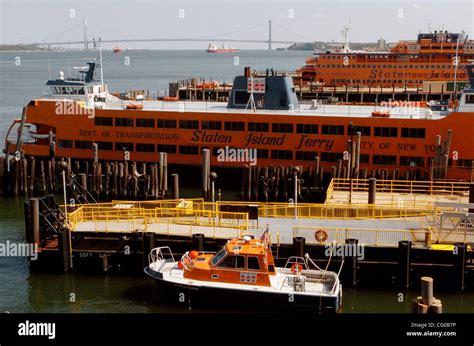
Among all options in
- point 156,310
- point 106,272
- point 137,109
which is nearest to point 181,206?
point 106,272

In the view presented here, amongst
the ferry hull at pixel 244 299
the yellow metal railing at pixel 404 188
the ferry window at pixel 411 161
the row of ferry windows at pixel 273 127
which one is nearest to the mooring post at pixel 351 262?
the ferry hull at pixel 244 299

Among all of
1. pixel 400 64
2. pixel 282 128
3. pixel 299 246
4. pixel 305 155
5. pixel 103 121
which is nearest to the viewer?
pixel 299 246

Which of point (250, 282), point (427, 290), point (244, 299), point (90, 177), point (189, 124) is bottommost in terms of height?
point (244, 299)

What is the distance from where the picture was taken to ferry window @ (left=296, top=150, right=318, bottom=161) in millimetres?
46688

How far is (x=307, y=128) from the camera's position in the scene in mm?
46438

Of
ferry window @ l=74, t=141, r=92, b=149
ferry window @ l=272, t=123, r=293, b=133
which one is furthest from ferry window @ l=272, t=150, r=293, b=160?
ferry window @ l=74, t=141, r=92, b=149

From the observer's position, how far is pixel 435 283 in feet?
87.9

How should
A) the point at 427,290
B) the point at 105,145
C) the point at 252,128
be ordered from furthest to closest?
the point at 105,145
the point at 252,128
the point at 427,290

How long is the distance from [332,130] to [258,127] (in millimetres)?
5640

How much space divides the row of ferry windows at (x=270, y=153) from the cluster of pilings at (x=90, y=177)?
1.44 meters

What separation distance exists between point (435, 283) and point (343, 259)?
Answer: 420cm

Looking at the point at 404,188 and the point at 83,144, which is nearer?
the point at 404,188

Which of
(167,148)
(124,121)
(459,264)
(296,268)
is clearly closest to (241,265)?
(296,268)

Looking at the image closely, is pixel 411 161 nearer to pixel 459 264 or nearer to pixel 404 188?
pixel 404 188
